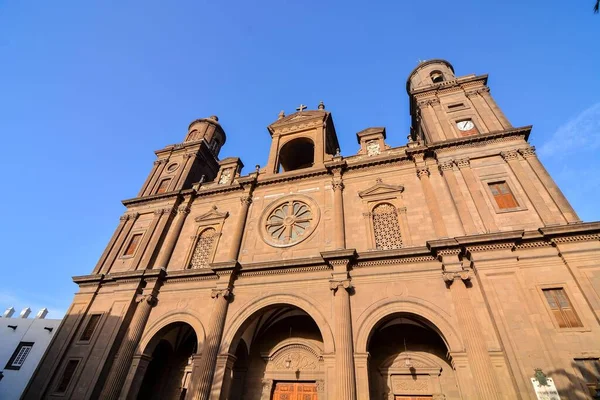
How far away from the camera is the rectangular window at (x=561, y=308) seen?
914 cm

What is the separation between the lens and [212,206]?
18.5 m

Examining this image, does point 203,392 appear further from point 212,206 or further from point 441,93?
point 441,93

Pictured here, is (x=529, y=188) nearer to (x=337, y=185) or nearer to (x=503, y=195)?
(x=503, y=195)

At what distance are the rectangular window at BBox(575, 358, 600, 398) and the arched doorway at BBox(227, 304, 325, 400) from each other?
340 inches

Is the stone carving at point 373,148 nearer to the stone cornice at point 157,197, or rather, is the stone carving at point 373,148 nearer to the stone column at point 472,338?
the stone column at point 472,338

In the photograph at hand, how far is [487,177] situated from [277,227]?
34.3 ft

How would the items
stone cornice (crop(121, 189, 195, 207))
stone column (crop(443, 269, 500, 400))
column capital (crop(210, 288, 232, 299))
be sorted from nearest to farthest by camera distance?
stone column (crop(443, 269, 500, 400))
column capital (crop(210, 288, 232, 299))
stone cornice (crop(121, 189, 195, 207))

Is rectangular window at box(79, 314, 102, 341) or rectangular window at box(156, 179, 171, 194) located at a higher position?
rectangular window at box(156, 179, 171, 194)

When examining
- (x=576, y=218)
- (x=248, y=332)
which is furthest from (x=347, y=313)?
(x=576, y=218)

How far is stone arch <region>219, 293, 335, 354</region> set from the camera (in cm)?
1177

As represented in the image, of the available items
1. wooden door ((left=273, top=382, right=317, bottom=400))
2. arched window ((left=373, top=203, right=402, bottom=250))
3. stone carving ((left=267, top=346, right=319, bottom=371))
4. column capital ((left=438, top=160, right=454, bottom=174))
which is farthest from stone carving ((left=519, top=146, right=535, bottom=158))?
wooden door ((left=273, top=382, right=317, bottom=400))

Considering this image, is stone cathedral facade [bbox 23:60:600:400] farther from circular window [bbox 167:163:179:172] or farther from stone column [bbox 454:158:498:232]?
circular window [bbox 167:163:179:172]

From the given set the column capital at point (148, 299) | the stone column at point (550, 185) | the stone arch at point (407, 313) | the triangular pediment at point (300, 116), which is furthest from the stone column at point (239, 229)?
the stone column at point (550, 185)

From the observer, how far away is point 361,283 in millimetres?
11992
